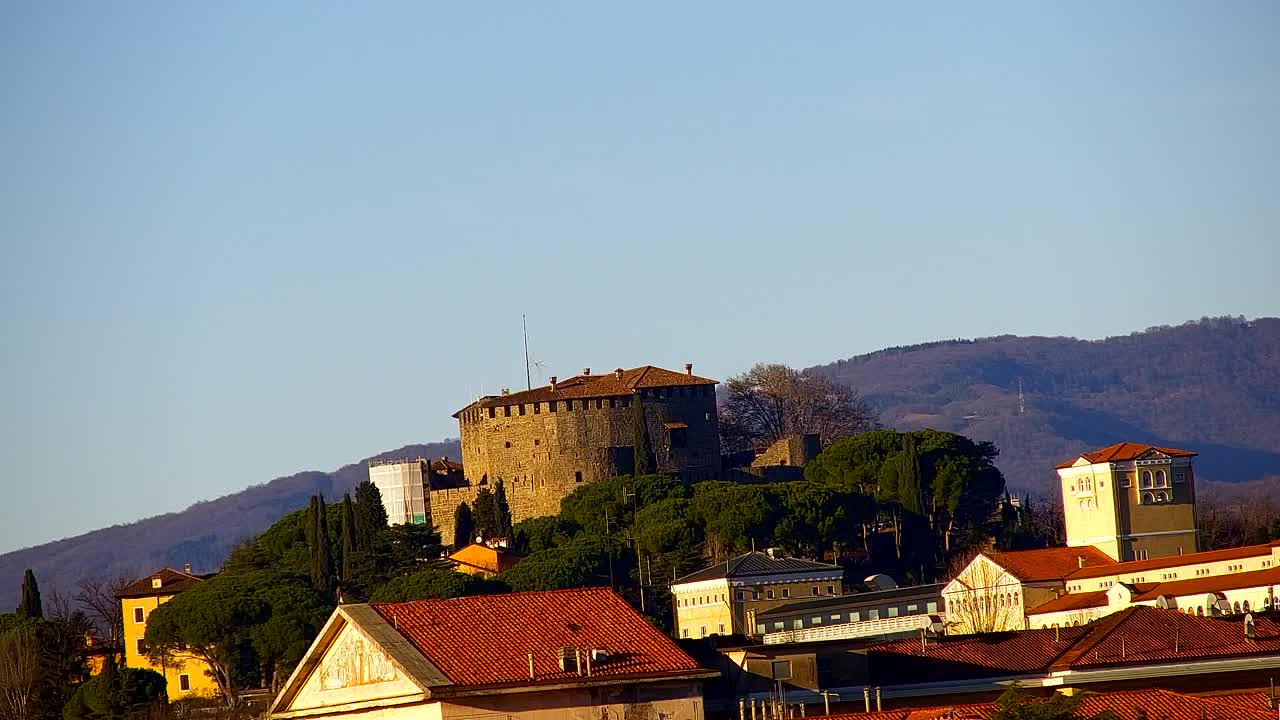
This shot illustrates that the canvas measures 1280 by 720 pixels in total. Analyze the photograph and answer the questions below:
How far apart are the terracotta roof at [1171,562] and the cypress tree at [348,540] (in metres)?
23.8

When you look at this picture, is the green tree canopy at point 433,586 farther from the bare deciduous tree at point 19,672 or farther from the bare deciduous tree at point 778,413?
the bare deciduous tree at point 778,413

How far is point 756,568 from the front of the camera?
78.0m

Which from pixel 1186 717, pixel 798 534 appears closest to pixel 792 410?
pixel 798 534

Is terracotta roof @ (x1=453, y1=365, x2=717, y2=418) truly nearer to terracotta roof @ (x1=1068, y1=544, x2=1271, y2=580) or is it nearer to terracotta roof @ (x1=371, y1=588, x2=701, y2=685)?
terracotta roof @ (x1=1068, y1=544, x2=1271, y2=580)

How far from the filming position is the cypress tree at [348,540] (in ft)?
269

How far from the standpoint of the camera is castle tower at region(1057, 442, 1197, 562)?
79750 millimetres

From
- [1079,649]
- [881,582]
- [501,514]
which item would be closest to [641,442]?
[501,514]

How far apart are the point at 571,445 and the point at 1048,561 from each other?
22885 millimetres

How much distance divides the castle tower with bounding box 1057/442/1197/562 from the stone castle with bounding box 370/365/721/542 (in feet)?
60.1

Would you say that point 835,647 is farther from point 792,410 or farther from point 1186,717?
point 792,410

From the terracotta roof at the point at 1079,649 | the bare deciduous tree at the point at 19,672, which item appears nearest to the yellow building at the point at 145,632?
the bare deciduous tree at the point at 19,672

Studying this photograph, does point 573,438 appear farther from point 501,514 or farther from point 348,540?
point 348,540

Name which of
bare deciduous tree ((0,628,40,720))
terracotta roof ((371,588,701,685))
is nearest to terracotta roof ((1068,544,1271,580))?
bare deciduous tree ((0,628,40,720))

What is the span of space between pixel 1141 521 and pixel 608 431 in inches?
893
